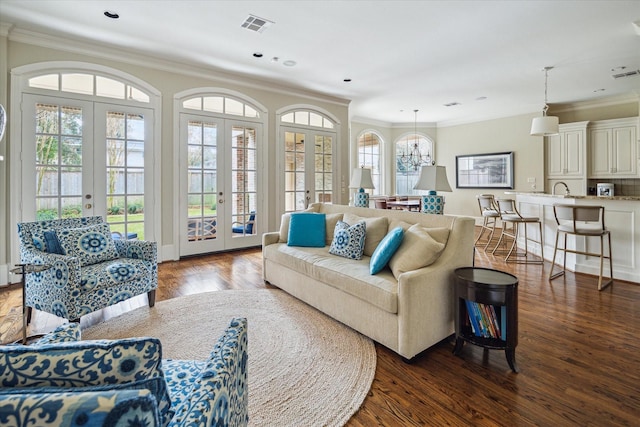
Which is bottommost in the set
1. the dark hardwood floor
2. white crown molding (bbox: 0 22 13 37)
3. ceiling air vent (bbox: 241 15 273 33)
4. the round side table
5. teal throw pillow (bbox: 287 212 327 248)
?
the dark hardwood floor

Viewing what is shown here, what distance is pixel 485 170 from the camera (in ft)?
27.6

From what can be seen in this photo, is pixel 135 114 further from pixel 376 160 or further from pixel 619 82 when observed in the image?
pixel 619 82

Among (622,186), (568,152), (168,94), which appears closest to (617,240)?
(568,152)

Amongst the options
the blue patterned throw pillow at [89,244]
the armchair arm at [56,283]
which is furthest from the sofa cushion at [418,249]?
the blue patterned throw pillow at [89,244]

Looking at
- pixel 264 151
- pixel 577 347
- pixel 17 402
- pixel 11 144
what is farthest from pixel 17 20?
pixel 577 347

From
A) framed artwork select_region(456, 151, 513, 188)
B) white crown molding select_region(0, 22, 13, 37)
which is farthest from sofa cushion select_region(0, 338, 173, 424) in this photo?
framed artwork select_region(456, 151, 513, 188)

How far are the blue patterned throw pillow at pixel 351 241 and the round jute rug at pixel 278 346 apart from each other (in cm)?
59

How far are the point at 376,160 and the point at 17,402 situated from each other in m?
9.20

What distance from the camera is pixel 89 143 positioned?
427cm

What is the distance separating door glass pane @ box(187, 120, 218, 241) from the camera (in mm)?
5152

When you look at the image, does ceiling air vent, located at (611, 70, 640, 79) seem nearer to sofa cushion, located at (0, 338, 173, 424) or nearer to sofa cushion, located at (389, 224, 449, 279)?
sofa cushion, located at (389, 224, 449, 279)

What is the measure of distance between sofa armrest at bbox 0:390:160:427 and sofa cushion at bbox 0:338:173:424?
0.22 feet

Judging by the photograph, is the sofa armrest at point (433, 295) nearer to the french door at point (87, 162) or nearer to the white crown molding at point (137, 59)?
the french door at point (87, 162)

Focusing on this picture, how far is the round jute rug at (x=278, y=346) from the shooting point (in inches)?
69.1
